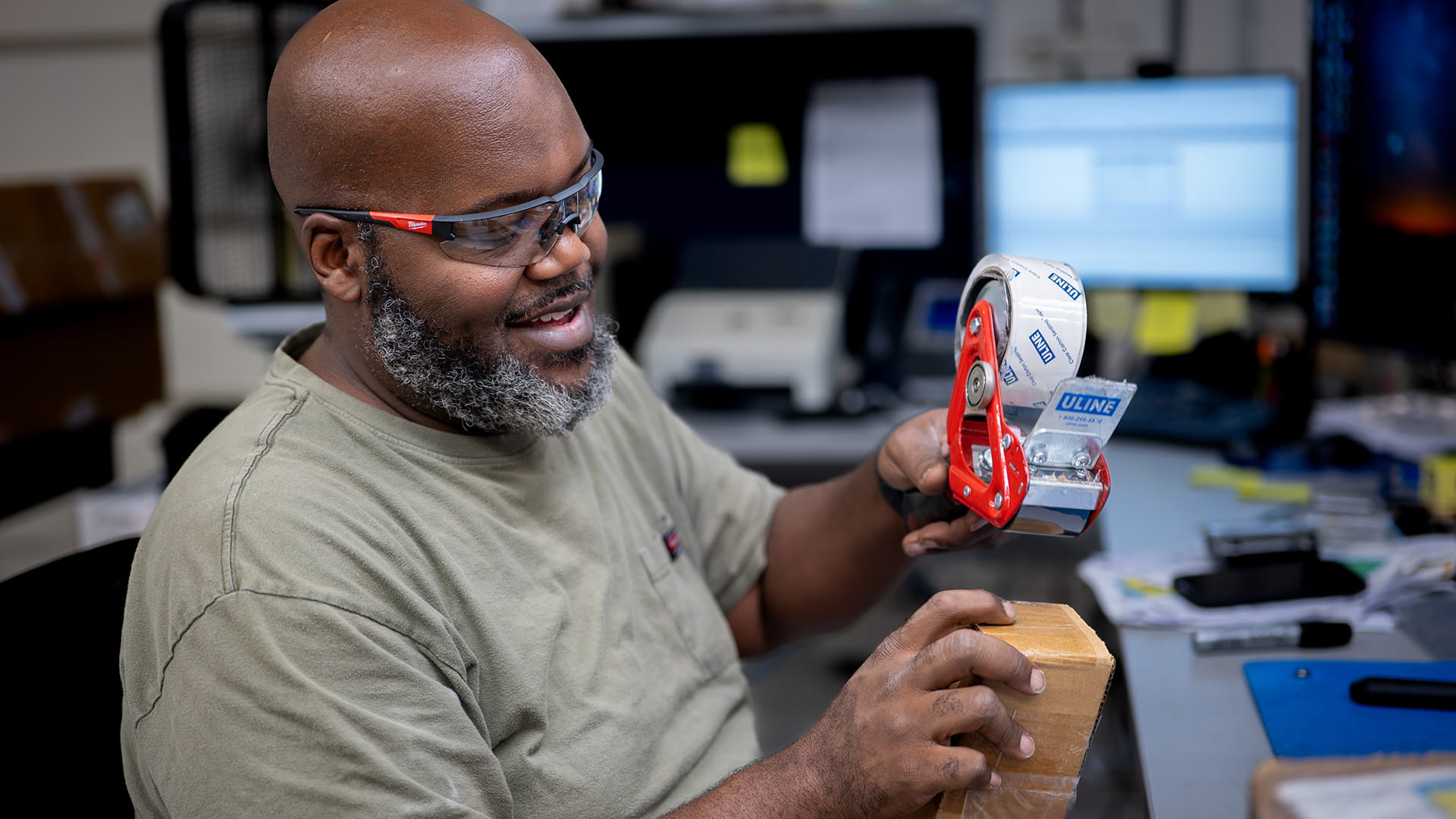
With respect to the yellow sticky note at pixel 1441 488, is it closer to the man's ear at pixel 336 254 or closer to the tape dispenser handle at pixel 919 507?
the tape dispenser handle at pixel 919 507

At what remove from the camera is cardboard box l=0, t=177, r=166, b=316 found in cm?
286

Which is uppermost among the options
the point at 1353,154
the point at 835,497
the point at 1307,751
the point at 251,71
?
the point at 251,71

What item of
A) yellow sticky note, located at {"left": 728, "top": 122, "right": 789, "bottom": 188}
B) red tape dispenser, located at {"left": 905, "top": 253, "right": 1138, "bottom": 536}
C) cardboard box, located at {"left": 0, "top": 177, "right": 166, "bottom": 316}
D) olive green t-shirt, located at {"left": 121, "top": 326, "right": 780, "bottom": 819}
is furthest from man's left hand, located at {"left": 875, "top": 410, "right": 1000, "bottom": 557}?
cardboard box, located at {"left": 0, "top": 177, "right": 166, "bottom": 316}

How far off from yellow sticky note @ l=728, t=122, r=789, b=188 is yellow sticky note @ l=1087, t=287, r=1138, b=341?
0.77 m

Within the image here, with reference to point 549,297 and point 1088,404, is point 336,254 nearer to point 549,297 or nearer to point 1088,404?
point 549,297

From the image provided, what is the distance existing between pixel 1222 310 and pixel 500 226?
147 cm

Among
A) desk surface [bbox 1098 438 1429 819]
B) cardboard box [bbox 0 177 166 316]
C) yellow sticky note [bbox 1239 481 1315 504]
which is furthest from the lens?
Result: cardboard box [bbox 0 177 166 316]

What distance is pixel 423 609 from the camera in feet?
2.66

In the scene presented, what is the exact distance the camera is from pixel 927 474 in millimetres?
963

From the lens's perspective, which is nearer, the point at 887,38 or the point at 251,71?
the point at 251,71

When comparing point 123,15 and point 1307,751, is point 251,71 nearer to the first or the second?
point 1307,751

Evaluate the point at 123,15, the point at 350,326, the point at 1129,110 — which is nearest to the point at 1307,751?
the point at 350,326

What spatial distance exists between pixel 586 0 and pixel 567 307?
1.46 meters

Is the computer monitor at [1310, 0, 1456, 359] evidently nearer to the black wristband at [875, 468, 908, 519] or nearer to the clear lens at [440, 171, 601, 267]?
the black wristband at [875, 468, 908, 519]
